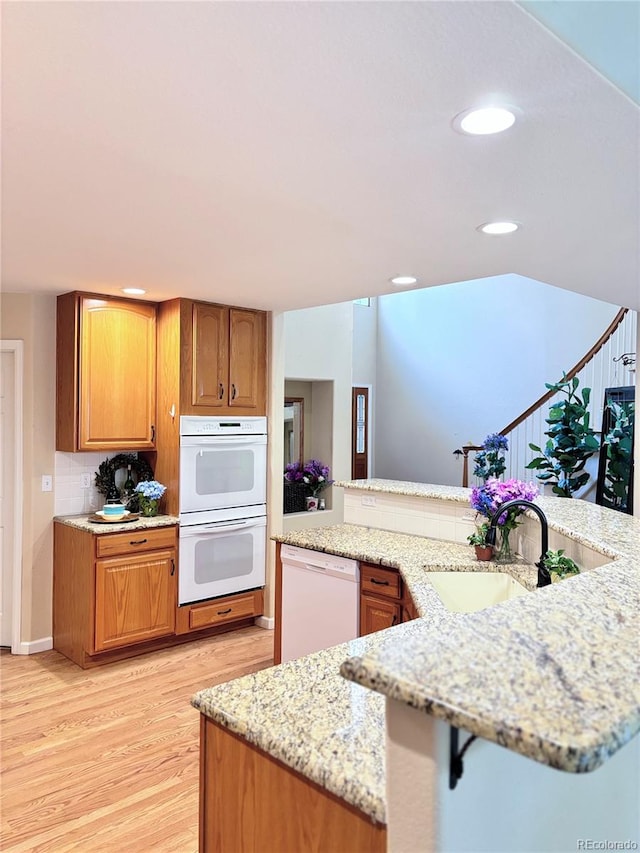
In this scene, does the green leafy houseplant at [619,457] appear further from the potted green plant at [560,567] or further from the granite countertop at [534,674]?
the granite countertop at [534,674]

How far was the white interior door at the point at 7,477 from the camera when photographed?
418 centimetres

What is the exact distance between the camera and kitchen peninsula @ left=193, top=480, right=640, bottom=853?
0.72 meters

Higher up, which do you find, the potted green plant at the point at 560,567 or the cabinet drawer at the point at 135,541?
the potted green plant at the point at 560,567

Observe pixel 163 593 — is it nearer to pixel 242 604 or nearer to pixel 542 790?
pixel 242 604

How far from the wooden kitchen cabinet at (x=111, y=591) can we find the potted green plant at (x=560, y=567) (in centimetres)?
267

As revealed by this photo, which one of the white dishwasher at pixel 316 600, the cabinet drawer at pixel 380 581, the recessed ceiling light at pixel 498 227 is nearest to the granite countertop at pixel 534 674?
the recessed ceiling light at pixel 498 227

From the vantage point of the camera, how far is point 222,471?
14.5 ft

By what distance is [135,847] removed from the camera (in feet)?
7.50

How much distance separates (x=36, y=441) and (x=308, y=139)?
323 cm

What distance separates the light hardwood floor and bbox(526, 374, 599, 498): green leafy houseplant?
2.95 m

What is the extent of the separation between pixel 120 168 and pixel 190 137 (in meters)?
0.35

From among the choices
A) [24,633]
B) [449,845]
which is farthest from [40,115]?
[24,633]

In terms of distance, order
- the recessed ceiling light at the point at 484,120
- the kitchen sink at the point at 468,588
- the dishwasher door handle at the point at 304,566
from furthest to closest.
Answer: the dishwasher door handle at the point at 304,566
the kitchen sink at the point at 468,588
the recessed ceiling light at the point at 484,120

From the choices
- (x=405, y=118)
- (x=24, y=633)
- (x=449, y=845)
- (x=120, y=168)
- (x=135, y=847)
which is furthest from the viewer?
(x=24, y=633)
